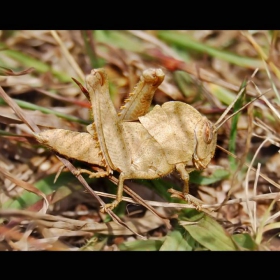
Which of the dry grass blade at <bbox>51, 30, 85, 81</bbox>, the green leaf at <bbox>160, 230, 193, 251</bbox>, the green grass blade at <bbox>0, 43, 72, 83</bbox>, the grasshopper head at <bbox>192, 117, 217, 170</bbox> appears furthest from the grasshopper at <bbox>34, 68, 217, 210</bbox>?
the green grass blade at <bbox>0, 43, 72, 83</bbox>

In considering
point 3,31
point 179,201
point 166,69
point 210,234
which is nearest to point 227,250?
point 210,234

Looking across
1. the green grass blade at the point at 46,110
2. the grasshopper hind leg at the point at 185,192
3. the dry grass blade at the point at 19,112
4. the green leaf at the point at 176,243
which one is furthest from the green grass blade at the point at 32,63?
the green leaf at the point at 176,243

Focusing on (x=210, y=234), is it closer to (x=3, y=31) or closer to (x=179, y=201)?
(x=179, y=201)

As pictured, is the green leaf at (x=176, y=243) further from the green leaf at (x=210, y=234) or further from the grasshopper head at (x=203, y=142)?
the grasshopper head at (x=203, y=142)

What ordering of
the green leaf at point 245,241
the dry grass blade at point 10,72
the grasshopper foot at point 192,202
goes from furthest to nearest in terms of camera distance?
1. the dry grass blade at point 10,72
2. the grasshopper foot at point 192,202
3. the green leaf at point 245,241

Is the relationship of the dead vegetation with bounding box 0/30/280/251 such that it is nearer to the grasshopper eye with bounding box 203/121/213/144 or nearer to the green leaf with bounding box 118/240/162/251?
the green leaf with bounding box 118/240/162/251

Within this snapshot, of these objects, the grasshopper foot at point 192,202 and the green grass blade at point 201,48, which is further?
the green grass blade at point 201,48

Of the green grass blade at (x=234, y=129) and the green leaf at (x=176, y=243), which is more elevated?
the green grass blade at (x=234, y=129)

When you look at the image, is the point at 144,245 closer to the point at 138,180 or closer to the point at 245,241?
the point at 138,180
